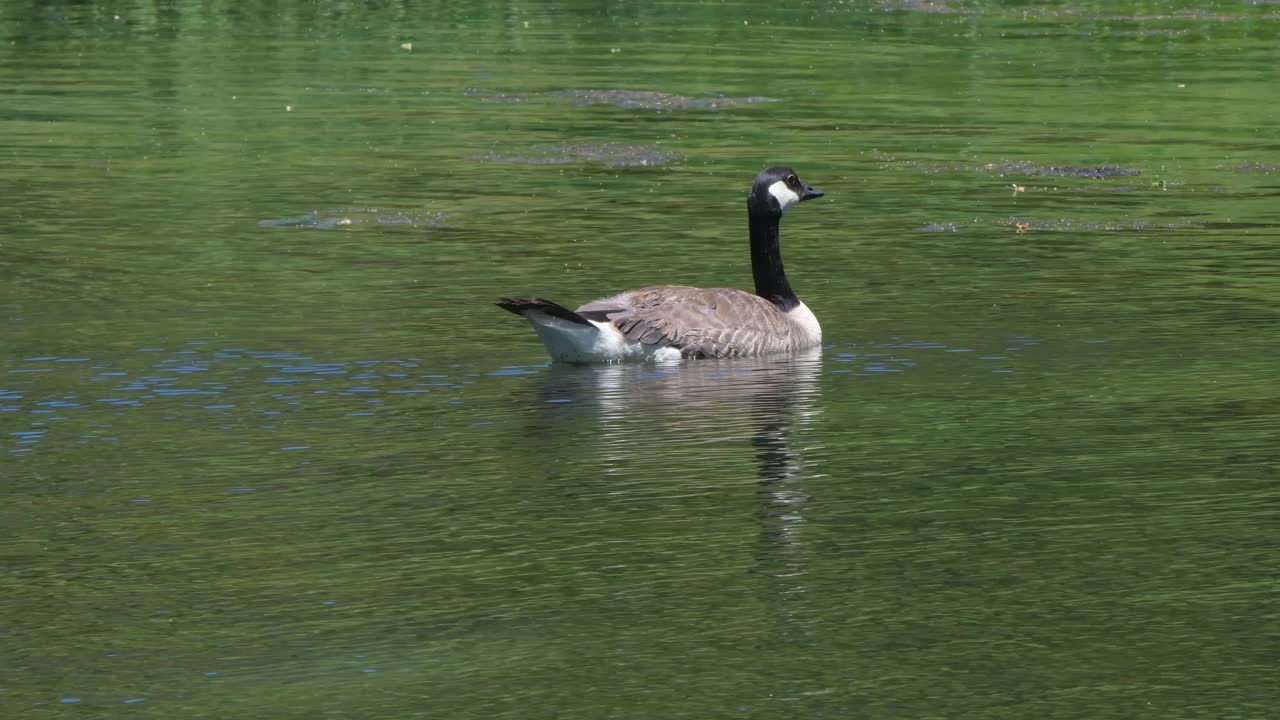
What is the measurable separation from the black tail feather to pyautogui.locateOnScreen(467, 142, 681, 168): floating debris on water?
37.3 feet

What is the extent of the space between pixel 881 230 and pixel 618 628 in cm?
1329

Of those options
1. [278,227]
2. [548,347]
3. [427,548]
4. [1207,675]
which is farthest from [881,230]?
[1207,675]

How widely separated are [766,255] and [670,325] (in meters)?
2.14

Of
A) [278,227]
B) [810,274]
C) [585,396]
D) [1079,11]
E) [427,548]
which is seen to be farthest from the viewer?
[1079,11]

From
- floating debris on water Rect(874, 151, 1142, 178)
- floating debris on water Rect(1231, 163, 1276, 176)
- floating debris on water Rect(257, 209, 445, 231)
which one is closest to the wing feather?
floating debris on water Rect(257, 209, 445, 231)

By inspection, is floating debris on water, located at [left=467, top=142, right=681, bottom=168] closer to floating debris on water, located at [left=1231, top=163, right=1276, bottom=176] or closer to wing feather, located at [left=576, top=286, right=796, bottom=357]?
floating debris on water, located at [left=1231, top=163, right=1276, bottom=176]

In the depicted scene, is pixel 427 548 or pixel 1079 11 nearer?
pixel 427 548

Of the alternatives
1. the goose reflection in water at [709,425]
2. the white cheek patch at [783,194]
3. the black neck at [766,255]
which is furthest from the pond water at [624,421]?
the white cheek patch at [783,194]

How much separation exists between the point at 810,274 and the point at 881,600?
10.5 m

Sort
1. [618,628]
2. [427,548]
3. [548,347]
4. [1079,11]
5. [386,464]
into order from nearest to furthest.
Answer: [618,628] → [427,548] → [386,464] → [548,347] → [1079,11]

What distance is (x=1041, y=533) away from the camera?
10992mm

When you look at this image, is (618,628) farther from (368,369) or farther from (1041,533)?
(368,369)

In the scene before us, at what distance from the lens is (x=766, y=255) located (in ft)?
60.1

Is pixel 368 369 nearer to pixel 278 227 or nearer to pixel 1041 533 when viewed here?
pixel 1041 533
